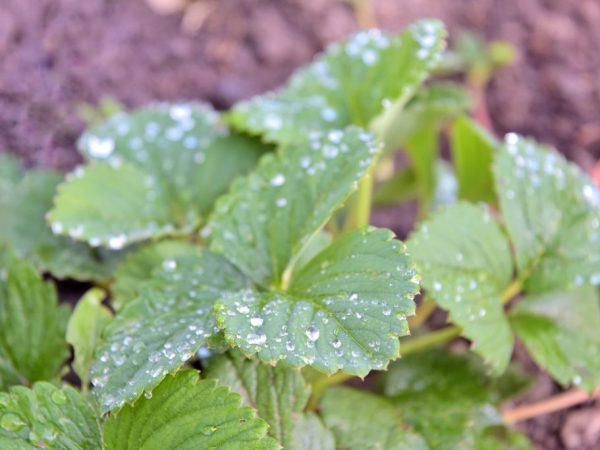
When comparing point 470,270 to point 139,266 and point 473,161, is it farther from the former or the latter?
point 139,266

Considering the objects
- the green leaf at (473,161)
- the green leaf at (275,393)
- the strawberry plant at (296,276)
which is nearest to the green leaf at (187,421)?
the strawberry plant at (296,276)

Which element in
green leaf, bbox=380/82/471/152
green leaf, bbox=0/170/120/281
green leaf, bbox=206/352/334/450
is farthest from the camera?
green leaf, bbox=380/82/471/152

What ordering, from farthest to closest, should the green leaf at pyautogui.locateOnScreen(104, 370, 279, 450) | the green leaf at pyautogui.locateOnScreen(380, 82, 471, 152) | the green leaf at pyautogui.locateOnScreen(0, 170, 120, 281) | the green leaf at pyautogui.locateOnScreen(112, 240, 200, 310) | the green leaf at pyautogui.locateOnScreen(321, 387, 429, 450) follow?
the green leaf at pyautogui.locateOnScreen(380, 82, 471, 152) < the green leaf at pyautogui.locateOnScreen(0, 170, 120, 281) < the green leaf at pyautogui.locateOnScreen(112, 240, 200, 310) < the green leaf at pyautogui.locateOnScreen(321, 387, 429, 450) < the green leaf at pyautogui.locateOnScreen(104, 370, 279, 450)

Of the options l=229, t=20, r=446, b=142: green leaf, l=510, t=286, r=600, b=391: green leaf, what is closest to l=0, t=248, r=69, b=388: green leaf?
l=229, t=20, r=446, b=142: green leaf

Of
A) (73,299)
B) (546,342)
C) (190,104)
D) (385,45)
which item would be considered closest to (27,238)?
(73,299)

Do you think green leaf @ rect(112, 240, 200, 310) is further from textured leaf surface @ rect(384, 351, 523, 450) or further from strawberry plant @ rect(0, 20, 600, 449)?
textured leaf surface @ rect(384, 351, 523, 450)

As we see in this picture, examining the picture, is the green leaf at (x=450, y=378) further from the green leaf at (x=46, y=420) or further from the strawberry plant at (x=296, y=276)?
the green leaf at (x=46, y=420)

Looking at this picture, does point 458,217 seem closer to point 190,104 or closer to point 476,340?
point 476,340
